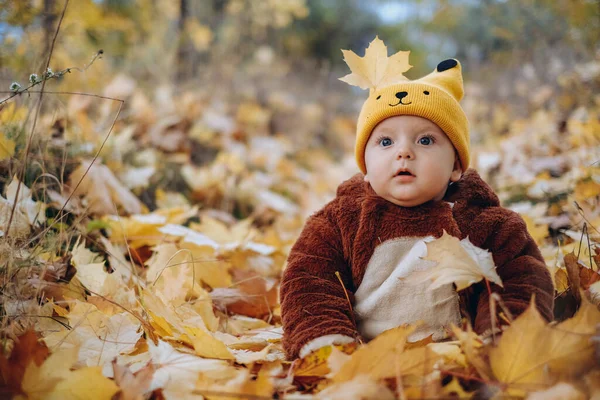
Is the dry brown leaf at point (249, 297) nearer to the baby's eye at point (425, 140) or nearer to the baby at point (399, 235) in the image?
the baby at point (399, 235)

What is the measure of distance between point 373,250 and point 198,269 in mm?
750

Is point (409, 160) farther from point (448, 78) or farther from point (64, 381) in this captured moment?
point (64, 381)

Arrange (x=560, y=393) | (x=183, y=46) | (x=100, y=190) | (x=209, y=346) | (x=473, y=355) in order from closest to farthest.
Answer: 1. (x=560, y=393)
2. (x=473, y=355)
3. (x=209, y=346)
4. (x=100, y=190)
5. (x=183, y=46)

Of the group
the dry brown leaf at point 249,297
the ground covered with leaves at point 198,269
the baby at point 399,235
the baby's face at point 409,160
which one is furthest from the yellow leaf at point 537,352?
the dry brown leaf at point 249,297

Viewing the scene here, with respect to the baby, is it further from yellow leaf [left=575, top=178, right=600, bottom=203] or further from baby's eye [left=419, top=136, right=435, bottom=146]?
yellow leaf [left=575, top=178, right=600, bottom=203]

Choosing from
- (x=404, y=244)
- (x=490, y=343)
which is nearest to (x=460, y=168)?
(x=404, y=244)

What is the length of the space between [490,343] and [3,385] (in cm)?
94

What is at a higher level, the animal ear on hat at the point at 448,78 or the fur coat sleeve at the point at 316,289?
the animal ear on hat at the point at 448,78

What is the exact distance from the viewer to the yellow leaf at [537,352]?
35.4 inches

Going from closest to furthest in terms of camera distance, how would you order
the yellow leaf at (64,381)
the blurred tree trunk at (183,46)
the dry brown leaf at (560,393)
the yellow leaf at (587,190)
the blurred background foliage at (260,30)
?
1. the dry brown leaf at (560,393)
2. the yellow leaf at (64,381)
3. the yellow leaf at (587,190)
4. the blurred background foliage at (260,30)
5. the blurred tree trunk at (183,46)

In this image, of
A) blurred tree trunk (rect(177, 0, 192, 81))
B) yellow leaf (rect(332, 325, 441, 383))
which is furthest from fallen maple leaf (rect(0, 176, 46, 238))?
blurred tree trunk (rect(177, 0, 192, 81))

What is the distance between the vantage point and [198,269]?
5.98ft

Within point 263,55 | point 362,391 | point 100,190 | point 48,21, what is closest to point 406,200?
point 362,391

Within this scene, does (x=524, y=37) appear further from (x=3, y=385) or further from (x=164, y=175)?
(x=3, y=385)
